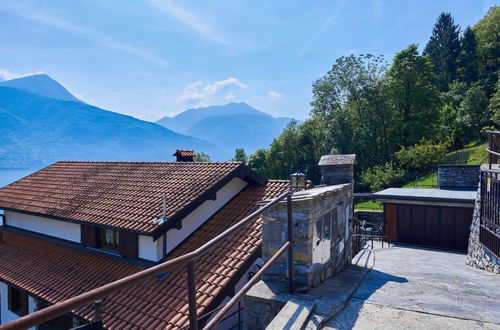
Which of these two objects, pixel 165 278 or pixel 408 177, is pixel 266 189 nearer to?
pixel 165 278

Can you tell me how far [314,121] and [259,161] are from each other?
10471 millimetres

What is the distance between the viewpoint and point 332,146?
33.3m

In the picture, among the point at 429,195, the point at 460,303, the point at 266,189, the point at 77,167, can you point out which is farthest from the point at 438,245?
the point at 77,167

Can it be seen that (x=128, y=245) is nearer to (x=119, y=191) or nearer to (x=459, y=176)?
(x=119, y=191)

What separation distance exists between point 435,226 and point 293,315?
12.4m

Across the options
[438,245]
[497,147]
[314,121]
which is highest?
[314,121]

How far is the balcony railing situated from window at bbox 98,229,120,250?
33.2ft

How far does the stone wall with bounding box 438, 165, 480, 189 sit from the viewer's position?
581 inches

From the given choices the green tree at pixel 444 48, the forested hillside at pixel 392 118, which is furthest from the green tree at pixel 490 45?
the green tree at pixel 444 48

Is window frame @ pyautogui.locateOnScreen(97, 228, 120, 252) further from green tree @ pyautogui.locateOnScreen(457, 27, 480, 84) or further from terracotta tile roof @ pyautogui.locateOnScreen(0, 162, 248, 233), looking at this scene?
green tree @ pyautogui.locateOnScreen(457, 27, 480, 84)

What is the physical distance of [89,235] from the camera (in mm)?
10094

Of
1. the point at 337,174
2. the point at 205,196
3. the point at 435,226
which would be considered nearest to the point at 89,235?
the point at 205,196

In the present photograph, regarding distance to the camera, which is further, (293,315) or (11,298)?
(11,298)

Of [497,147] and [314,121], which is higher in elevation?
[314,121]
